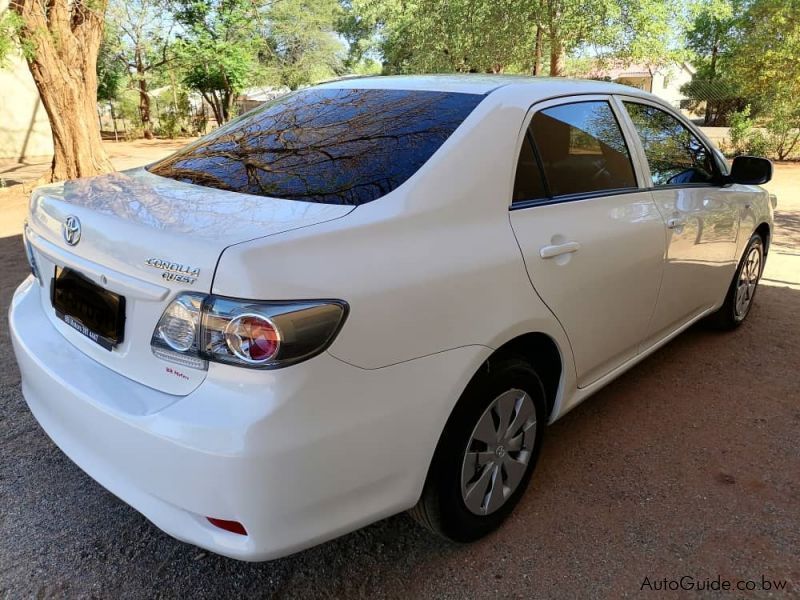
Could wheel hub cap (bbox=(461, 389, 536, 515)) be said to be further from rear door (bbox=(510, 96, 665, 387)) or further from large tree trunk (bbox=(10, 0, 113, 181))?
large tree trunk (bbox=(10, 0, 113, 181))

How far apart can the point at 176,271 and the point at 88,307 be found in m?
0.52

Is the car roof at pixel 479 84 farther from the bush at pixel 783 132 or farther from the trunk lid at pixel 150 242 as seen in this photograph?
the bush at pixel 783 132

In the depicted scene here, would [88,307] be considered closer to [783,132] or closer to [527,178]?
[527,178]

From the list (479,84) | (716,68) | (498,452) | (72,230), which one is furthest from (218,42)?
(716,68)

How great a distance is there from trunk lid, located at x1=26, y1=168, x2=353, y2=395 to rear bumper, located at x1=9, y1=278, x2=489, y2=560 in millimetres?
80

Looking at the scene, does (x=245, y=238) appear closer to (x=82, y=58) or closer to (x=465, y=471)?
(x=465, y=471)

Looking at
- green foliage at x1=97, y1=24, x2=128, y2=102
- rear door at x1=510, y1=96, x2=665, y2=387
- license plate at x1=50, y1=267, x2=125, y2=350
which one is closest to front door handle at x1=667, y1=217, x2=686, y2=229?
rear door at x1=510, y1=96, x2=665, y2=387

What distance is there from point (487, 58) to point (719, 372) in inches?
491

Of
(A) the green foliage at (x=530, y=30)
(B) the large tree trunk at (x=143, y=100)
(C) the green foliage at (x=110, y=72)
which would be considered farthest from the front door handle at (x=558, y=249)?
(B) the large tree trunk at (x=143, y=100)

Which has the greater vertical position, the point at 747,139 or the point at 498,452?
the point at 498,452

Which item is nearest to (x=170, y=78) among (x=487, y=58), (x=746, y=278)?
(x=487, y=58)

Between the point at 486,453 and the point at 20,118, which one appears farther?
the point at 20,118

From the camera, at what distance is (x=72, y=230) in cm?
201

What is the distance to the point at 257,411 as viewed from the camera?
5.15 ft
